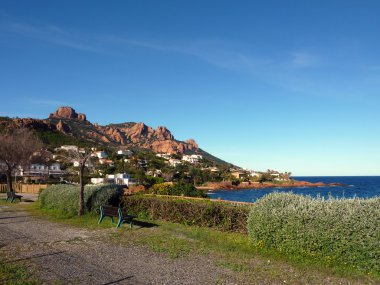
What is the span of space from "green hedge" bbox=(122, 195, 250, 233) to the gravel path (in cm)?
345

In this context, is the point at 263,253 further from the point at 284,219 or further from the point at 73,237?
the point at 73,237

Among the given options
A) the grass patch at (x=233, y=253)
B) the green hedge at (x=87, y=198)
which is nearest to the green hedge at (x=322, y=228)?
the grass patch at (x=233, y=253)

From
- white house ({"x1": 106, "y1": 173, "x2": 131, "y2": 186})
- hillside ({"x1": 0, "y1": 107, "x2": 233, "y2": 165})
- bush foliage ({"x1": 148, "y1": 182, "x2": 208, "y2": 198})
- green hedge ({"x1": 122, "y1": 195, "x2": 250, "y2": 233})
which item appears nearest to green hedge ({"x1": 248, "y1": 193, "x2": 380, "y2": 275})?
green hedge ({"x1": 122, "y1": 195, "x2": 250, "y2": 233})

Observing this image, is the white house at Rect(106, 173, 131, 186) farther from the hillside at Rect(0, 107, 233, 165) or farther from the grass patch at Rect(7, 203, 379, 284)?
the grass patch at Rect(7, 203, 379, 284)

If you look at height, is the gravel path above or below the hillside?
below

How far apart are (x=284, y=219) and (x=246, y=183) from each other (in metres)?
92.9

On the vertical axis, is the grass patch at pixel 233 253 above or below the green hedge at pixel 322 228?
below

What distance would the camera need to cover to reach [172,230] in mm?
11891

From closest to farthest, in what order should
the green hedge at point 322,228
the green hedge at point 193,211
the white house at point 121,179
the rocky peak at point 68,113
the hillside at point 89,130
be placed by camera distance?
the green hedge at point 322,228, the green hedge at point 193,211, the white house at point 121,179, the hillside at point 89,130, the rocky peak at point 68,113

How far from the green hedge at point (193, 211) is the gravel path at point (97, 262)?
345 cm

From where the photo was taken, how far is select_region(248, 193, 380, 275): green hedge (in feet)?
23.6

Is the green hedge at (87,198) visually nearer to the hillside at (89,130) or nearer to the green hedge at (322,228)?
the green hedge at (322,228)

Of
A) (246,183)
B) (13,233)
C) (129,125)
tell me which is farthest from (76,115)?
(13,233)

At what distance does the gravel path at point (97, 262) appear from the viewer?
6438 mm
